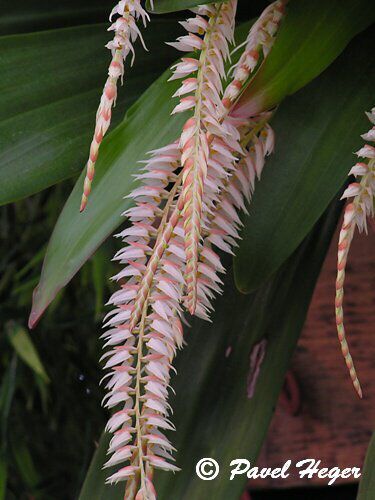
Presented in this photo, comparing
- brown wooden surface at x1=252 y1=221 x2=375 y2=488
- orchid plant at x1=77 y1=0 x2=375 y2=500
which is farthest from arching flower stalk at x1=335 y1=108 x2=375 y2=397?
brown wooden surface at x1=252 y1=221 x2=375 y2=488

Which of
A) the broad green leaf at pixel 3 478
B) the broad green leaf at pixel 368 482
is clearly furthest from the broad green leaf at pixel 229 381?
the broad green leaf at pixel 3 478

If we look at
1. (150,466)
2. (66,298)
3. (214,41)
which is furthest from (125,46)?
(66,298)

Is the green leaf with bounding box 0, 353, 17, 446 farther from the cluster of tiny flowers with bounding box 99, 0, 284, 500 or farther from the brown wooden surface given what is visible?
the cluster of tiny flowers with bounding box 99, 0, 284, 500

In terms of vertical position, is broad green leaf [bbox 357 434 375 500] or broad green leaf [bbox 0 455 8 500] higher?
broad green leaf [bbox 0 455 8 500]

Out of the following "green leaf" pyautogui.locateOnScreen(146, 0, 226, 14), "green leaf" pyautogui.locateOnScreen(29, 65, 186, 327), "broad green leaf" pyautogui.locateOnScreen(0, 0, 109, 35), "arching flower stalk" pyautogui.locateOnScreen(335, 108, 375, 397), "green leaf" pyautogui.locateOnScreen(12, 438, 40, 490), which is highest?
A: "broad green leaf" pyautogui.locateOnScreen(0, 0, 109, 35)

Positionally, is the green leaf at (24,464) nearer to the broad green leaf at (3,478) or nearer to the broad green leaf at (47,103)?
the broad green leaf at (3,478)

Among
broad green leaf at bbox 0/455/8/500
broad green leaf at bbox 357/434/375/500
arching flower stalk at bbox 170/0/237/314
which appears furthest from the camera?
broad green leaf at bbox 0/455/8/500

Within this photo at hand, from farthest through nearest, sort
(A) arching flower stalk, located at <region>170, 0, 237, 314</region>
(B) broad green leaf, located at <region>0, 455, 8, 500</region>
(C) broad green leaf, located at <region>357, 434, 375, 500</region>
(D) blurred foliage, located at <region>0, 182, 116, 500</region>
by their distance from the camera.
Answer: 1. (D) blurred foliage, located at <region>0, 182, 116, 500</region>
2. (B) broad green leaf, located at <region>0, 455, 8, 500</region>
3. (C) broad green leaf, located at <region>357, 434, 375, 500</region>
4. (A) arching flower stalk, located at <region>170, 0, 237, 314</region>
